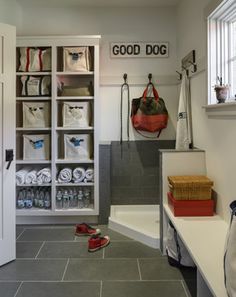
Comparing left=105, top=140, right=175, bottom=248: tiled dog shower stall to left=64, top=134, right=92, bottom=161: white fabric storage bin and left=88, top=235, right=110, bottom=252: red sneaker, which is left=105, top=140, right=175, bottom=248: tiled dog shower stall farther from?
left=88, top=235, right=110, bottom=252: red sneaker

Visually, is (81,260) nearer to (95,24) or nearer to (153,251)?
(153,251)

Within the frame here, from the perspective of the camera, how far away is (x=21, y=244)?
323 centimetres

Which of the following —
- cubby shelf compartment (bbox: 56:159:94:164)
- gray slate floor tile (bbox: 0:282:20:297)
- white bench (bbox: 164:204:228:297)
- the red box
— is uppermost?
cubby shelf compartment (bbox: 56:159:94:164)

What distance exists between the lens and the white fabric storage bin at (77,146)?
3797mm

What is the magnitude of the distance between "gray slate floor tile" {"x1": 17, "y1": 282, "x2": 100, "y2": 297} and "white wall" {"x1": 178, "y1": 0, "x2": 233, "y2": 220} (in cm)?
113

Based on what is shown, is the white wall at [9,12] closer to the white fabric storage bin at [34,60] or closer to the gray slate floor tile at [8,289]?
the white fabric storage bin at [34,60]

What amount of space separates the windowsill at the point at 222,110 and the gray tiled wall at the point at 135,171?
1.42 m

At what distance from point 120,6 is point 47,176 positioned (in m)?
2.29

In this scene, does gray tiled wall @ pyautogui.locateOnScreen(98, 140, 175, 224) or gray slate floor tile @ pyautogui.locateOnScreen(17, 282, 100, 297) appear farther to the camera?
gray tiled wall @ pyautogui.locateOnScreen(98, 140, 175, 224)

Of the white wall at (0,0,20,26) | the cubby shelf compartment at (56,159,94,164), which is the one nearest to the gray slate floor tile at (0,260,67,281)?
the cubby shelf compartment at (56,159,94,164)

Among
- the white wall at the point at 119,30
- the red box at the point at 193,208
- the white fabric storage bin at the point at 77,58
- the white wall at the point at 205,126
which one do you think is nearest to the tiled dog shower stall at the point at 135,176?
the white wall at the point at 119,30

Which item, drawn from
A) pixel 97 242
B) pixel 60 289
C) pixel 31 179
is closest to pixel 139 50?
pixel 31 179

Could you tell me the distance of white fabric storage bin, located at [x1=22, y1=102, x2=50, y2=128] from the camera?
3.79 metres

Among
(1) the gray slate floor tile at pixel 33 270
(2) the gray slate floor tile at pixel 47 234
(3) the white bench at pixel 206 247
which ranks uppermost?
(3) the white bench at pixel 206 247
